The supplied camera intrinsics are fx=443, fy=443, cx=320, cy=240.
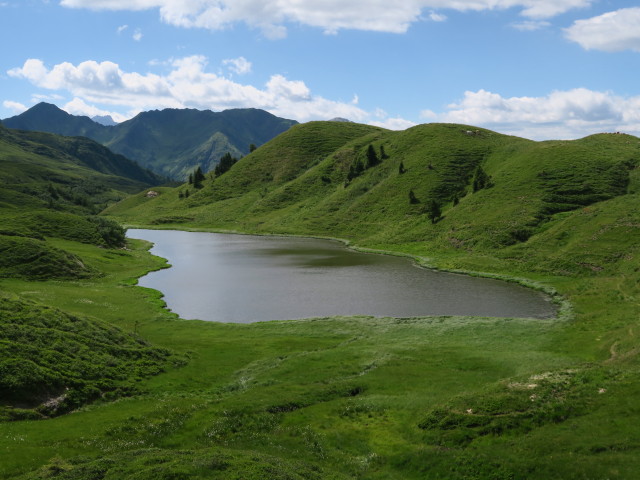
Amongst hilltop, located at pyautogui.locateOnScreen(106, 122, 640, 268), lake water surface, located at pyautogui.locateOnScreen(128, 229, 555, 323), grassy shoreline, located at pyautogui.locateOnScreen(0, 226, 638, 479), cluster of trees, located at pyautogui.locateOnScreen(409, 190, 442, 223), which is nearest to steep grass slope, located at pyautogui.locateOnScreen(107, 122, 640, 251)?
hilltop, located at pyautogui.locateOnScreen(106, 122, 640, 268)

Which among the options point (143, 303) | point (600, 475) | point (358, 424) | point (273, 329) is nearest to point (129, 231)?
point (143, 303)

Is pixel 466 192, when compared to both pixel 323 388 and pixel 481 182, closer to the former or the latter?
pixel 481 182

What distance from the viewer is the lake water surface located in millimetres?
60375

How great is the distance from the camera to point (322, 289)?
236 feet

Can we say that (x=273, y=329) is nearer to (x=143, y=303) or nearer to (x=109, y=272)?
(x=143, y=303)

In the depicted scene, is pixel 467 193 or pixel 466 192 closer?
pixel 467 193

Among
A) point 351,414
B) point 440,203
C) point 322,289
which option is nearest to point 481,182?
point 440,203

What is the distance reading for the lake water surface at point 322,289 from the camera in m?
60.4

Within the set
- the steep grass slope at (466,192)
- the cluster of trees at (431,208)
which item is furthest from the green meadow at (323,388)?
the cluster of trees at (431,208)

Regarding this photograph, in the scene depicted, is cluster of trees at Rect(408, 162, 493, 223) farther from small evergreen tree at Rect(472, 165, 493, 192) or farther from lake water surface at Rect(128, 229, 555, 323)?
lake water surface at Rect(128, 229, 555, 323)

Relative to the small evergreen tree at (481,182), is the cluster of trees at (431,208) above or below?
below

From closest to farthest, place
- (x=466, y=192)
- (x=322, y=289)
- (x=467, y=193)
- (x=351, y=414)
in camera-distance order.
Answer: (x=351, y=414)
(x=322, y=289)
(x=467, y=193)
(x=466, y=192)

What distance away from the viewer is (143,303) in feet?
211

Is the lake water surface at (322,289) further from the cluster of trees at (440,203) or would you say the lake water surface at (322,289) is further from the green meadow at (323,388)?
the cluster of trees at (440,203)
